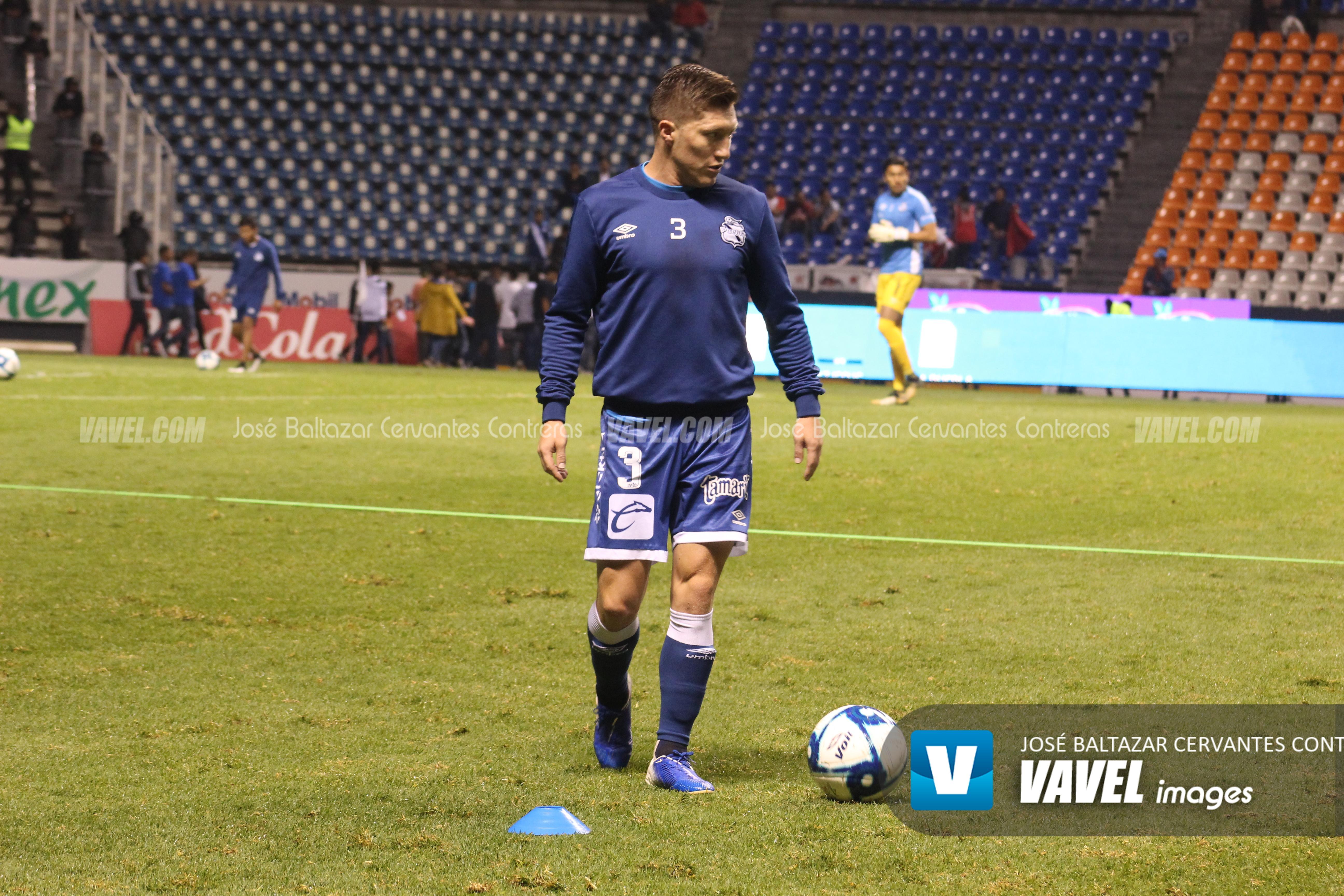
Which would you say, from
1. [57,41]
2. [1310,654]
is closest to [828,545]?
[1310,654]

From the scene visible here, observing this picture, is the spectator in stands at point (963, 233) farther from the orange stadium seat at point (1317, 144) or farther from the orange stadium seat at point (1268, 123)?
the orange stadium seat at point (1317, 144)

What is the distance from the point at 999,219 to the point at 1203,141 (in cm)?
444

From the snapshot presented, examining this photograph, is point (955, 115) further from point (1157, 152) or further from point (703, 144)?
point (703, 144)

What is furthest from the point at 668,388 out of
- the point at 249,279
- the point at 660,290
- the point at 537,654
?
the point at 249,279

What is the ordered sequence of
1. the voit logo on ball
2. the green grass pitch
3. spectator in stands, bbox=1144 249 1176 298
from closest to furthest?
the green grass pitch, the voit logo on ball, spectator in stands, bbox=1144 249 1176 298

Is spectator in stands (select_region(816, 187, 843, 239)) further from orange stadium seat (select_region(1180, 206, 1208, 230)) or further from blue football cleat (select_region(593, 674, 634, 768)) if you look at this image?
blue football cleat (select_region(593, 674, 634, 768))

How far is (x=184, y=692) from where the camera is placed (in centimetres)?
514

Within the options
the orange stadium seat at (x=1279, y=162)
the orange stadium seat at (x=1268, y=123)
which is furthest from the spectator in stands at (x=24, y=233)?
the orange stadium seat at (x=1268, y=123)

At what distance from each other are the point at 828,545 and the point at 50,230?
83.3 feet

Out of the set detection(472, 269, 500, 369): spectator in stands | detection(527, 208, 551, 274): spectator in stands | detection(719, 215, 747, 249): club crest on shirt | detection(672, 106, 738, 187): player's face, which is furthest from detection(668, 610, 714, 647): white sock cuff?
detection(527, 208, 551, 274): spectator in stands

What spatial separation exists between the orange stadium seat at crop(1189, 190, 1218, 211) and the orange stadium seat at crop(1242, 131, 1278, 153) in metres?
1.09

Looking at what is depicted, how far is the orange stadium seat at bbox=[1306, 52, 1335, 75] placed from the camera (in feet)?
93.7

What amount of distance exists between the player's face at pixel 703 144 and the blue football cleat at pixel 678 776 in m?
1.60

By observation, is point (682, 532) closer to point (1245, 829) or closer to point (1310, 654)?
point (1245, 829)
